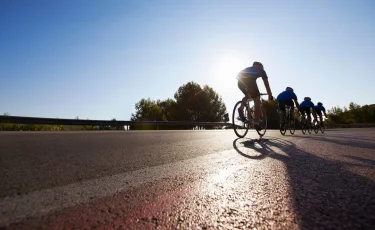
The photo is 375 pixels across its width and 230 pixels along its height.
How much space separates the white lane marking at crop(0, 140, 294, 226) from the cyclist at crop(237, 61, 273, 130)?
18.4 ft

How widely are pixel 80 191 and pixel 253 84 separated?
701cm

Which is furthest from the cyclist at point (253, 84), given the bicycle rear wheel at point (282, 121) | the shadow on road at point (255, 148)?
the bicycle rear wheel at point (282, 121)

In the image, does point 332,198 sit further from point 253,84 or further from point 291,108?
point 291,108

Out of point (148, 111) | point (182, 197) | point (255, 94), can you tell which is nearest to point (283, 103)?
point (255, 94)

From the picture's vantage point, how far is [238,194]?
166 cm

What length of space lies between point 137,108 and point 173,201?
90.5 meters

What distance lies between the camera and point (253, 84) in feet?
26.2

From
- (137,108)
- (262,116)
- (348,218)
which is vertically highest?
(137,108)

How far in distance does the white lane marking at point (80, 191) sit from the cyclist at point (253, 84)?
5601 millimetres

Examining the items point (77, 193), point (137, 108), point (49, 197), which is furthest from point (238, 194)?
point (137, 108)

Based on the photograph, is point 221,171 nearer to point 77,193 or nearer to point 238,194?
point 238,194

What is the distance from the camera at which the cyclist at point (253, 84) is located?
26.1 feet

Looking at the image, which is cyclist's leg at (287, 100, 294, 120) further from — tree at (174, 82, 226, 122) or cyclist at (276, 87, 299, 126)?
tree at (174, 82, 226, 122)

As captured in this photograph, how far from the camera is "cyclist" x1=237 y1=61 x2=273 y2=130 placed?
26.1 feet
